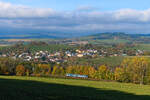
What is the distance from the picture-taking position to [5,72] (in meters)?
85.1

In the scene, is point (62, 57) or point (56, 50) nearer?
point (62, 57)

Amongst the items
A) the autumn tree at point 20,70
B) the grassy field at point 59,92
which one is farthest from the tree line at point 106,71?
the grassy field at point 59,92

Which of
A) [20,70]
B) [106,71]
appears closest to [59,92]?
[106,71]

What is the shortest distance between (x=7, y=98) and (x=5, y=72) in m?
66.6

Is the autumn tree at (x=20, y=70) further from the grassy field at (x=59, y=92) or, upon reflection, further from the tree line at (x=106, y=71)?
the grassy field at (x=59, y=92)

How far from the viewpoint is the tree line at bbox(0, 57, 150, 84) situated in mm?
72625

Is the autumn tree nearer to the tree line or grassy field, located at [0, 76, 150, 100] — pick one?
the tree line

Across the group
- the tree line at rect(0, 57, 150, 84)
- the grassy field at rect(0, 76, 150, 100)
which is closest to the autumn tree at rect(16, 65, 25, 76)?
the tree line at rect(0, 57, 150, 84)

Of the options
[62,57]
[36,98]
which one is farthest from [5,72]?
[62,57]

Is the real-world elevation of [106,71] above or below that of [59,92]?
below

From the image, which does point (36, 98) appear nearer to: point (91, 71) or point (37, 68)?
point (91, 71)

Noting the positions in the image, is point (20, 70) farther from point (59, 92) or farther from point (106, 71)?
point (59, 92)

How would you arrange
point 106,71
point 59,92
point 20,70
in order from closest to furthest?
point 59,92
point 106,71
point 20,70

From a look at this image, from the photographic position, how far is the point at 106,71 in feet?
283
